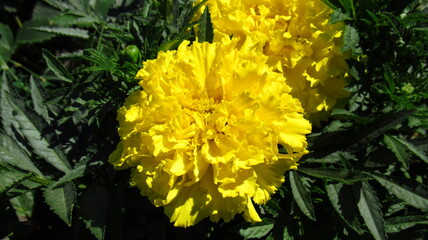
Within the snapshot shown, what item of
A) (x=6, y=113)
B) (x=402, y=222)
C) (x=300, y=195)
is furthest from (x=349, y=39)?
(x=6, y=113)

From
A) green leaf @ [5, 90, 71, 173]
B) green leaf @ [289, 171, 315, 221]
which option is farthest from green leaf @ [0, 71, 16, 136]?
green leaf @ [289, 171, 315, 221]

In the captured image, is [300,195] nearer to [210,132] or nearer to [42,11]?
[210,132]

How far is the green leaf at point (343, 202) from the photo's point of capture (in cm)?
162

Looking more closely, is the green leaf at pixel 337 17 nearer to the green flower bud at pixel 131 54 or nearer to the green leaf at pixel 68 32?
the green flower bud at pixel 131 54

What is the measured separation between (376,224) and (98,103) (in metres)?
1.19

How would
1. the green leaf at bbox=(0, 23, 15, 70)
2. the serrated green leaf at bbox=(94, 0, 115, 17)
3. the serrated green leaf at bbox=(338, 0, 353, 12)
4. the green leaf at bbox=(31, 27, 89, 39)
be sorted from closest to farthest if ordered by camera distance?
1. the serrated green leaf at bbox=(338, 0, 353, 12)
2. the green leaf at bbox=(31, 27, 89, 39)
3. the serrated green leaf at bbox=(94, 0, 115, 17)
4. the green leaf at bbox=(0, 23, 15, 70)

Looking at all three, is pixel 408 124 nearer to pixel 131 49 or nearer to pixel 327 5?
pixel 327 5

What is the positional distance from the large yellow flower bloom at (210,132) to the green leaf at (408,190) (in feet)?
1.55

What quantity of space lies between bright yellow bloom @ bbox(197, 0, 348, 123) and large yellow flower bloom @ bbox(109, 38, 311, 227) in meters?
0.20

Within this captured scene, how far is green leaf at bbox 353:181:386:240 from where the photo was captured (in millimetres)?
1562

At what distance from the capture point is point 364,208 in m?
1.62

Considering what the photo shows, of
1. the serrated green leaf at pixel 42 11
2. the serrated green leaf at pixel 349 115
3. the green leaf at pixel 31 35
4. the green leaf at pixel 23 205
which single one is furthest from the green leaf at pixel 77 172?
the serrated green leaf at pixel 42 11

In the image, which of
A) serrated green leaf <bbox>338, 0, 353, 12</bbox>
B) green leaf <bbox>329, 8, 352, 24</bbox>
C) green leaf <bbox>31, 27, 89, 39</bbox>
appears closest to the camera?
green leaf <bbox>329, 8, 352, 24</bbox>

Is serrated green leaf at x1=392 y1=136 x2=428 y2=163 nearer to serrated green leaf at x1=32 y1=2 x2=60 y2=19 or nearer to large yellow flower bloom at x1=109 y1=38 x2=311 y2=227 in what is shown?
large yellow flower bloom at x1=109 y1=38 x2=311 y2=227
